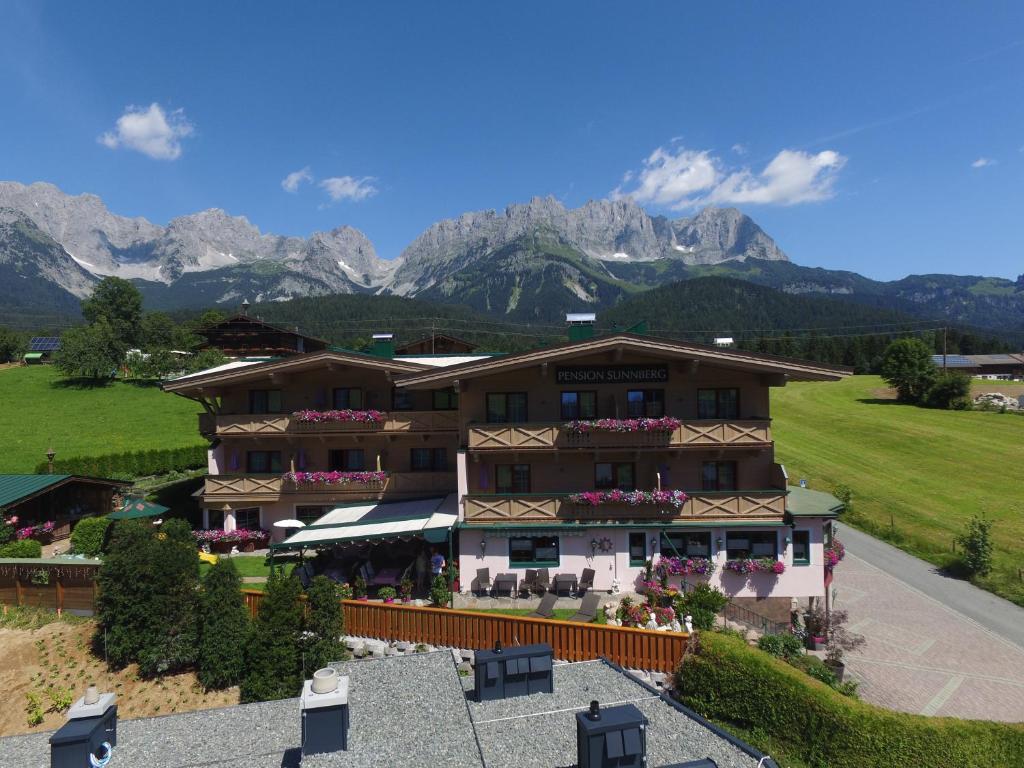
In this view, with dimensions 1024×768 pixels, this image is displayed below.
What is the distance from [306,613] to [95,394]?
187 ft

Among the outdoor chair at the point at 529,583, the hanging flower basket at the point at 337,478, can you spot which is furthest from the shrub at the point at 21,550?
the outdoor chair at the point at 529,583

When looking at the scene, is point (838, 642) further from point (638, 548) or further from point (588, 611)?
point (588, 611)

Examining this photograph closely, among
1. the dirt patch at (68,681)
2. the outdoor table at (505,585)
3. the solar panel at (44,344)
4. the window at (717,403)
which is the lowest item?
the dirt patch at (68,681)

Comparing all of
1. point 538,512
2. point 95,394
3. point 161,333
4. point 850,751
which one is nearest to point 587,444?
point 538,512

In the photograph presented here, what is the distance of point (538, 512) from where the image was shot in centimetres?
2017

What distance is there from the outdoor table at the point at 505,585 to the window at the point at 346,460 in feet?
30.3

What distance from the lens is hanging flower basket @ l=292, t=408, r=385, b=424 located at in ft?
78.7

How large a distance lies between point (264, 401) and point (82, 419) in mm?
35917

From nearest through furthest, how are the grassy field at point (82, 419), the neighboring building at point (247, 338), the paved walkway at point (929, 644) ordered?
the paved walkway at point (929, 644) → the grassy field at point (82, 419) → the neighboring building at point (247, 338)

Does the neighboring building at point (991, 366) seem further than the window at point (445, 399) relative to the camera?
Yes

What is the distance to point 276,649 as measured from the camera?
13.8 m

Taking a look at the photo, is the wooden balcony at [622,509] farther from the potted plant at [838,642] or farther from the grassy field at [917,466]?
the grassy field at [917,466]

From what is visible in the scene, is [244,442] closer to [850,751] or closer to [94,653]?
[94,653]

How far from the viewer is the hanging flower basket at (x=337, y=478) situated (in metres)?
24.3
